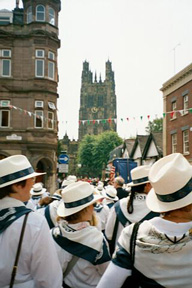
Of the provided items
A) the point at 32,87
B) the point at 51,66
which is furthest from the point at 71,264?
the point at 51,66

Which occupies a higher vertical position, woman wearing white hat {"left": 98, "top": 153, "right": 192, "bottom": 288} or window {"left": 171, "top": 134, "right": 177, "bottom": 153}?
window {"left": 171, "top": 134, "right": 177, "bottom": 153}

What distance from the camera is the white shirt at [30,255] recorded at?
9.00ft

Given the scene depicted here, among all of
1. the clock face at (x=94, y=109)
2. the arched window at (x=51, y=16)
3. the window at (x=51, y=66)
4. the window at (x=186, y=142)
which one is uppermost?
the clock face at (x=94, y=109)

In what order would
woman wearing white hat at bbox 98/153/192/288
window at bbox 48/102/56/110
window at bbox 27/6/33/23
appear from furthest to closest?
1. window at bbox 27/6/33/23
2. window at bbox 48/102/56/110
3. woman wearing white hat at bbox 98/153/192/288

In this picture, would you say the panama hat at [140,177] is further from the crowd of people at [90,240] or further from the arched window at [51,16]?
the arched window at [51,16]

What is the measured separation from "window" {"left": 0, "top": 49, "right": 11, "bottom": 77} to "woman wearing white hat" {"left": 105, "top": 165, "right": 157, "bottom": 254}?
918 inches

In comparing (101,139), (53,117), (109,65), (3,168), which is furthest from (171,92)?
(109,65)

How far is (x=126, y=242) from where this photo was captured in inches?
94.0

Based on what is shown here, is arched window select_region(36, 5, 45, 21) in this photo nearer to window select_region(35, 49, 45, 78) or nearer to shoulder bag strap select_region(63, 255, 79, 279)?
window select_region(35, 49, 45, 78)

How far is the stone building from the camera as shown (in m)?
25.6

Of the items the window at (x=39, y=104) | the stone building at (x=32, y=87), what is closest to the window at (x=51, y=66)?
the stone building at (x=32, y=87)

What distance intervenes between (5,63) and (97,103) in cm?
13162

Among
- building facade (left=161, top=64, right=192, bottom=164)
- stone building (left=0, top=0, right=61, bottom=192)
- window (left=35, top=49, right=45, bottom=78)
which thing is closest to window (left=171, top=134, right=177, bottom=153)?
building facade (left=161, top=64, right=192, bottom=164)

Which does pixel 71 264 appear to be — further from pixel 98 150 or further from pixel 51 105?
pixel 98 150
